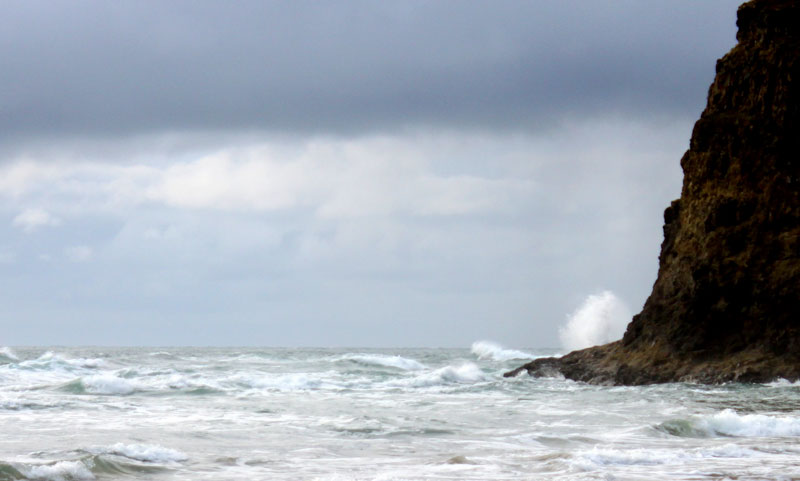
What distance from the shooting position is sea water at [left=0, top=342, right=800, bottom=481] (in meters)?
10.1


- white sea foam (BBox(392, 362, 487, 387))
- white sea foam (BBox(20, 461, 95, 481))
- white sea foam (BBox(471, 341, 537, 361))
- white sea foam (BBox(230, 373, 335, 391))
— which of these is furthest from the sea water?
white sea foam (BBox(471, 341, 537, 361))

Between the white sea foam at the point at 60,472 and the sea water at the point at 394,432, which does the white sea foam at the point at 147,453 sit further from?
the white sea foam at the point at 60,472

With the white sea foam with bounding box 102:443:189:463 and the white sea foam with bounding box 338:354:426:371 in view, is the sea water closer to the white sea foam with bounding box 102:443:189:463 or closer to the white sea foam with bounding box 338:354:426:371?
the white sea foam with bounding box 102:443:189:463

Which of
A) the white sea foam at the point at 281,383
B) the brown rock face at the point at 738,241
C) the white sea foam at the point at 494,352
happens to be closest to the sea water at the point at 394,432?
the white sea foam at the point at 281,383

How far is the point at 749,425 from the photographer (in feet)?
45.8

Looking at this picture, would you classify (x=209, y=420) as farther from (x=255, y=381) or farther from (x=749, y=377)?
(x=749, y=377)

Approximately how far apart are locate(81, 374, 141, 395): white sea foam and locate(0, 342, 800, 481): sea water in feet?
0.20

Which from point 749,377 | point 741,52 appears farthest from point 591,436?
point 741,52

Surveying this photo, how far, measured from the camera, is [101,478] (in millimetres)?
9586

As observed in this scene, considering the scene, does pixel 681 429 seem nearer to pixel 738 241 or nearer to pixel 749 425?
pixel 749 425

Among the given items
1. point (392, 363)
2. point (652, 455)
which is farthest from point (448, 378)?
point (652, 455)

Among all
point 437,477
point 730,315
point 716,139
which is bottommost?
point 437,477

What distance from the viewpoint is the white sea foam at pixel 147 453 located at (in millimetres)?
10938

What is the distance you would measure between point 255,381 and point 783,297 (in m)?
14.8
